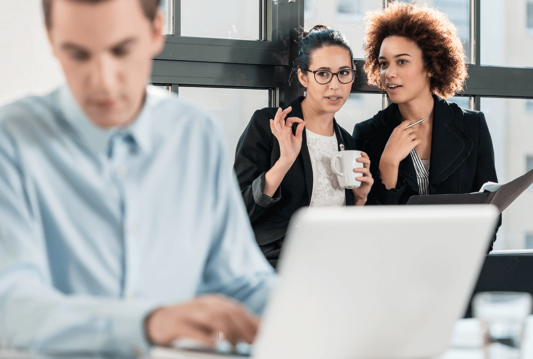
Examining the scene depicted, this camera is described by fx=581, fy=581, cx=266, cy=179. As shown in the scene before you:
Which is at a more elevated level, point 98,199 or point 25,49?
point 25,49

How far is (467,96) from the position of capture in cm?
238

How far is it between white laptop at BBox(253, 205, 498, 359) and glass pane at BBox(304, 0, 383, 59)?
1609 millimetres

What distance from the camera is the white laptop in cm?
55

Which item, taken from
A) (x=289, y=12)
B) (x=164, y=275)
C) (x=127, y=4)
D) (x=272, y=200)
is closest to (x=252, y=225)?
(x=272, y=200)

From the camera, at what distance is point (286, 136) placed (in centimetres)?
183

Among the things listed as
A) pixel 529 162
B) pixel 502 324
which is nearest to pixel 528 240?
pixel 529 162

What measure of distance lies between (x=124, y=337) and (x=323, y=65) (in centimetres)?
139

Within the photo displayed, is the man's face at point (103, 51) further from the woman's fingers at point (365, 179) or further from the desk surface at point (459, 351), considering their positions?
the woman's fingers at point (365, 179)

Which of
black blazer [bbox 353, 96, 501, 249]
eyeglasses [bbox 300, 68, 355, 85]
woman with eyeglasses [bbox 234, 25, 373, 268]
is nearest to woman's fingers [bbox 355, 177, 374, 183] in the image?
woman with eyeglasses [bbox 234, 25, 373, 268]

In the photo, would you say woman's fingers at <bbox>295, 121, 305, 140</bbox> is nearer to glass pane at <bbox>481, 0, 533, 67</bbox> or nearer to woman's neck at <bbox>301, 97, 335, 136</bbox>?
woman's neck at <bbox>301, 97, 335, 136</bbox>

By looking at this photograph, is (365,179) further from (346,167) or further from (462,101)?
(462,101)

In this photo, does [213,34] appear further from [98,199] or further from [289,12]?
[98,199]

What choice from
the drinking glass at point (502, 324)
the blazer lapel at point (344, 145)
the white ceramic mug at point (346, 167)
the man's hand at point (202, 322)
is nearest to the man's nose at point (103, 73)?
the man's hand at point (202, 322)

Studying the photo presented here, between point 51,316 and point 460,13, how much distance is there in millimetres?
2132
